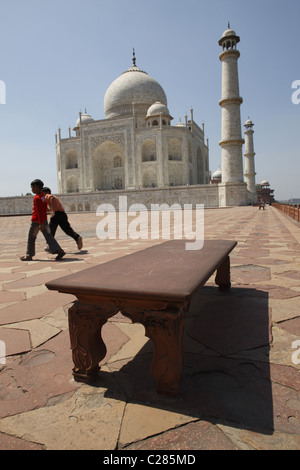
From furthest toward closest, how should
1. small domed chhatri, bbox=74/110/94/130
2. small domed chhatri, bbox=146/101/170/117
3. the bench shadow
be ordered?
1. small domed chhatri, bbox=74/110/94/130
2. small domed chhatri, bbox=146/101/170/117
3. the bench shadow

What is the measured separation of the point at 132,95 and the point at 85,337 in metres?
34.8

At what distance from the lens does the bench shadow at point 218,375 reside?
1031 mm

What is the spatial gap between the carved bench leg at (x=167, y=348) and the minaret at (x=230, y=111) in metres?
23.0

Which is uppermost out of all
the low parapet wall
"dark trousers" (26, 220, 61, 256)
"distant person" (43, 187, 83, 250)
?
the low parapet wall

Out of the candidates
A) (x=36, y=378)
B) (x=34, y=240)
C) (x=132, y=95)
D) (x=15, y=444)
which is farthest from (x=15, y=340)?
(x=132, y=95)

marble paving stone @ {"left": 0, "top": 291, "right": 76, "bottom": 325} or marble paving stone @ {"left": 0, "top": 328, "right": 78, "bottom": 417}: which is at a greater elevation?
marble paving stone @ {"left": 0, "top": 291, "right": 76, "bottom": 325}

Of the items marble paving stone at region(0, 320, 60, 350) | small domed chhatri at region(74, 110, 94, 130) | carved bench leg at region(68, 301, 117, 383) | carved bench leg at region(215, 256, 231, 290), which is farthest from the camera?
small domed chhatri at region(74, 110, 94, 130)

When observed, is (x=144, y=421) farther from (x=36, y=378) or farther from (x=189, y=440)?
(x=36, y=378)

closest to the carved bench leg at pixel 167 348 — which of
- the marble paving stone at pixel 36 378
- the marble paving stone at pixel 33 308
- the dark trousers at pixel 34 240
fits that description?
the marble paving stone at pixel 36 378

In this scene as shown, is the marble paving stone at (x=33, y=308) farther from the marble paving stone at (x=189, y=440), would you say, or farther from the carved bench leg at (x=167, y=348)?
the marble paving stone at (x=189, y=440)

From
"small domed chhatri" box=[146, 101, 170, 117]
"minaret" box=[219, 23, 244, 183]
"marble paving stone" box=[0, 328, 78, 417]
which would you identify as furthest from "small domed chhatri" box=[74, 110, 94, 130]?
"marble paving stone" box=[0, 328, 78, 417]

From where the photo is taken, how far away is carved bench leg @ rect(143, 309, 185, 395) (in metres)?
1.10

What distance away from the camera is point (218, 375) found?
4.11 ft

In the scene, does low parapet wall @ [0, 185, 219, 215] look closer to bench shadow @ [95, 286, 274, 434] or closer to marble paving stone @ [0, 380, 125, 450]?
bench shadow @ [95, 286, 274, 434]
